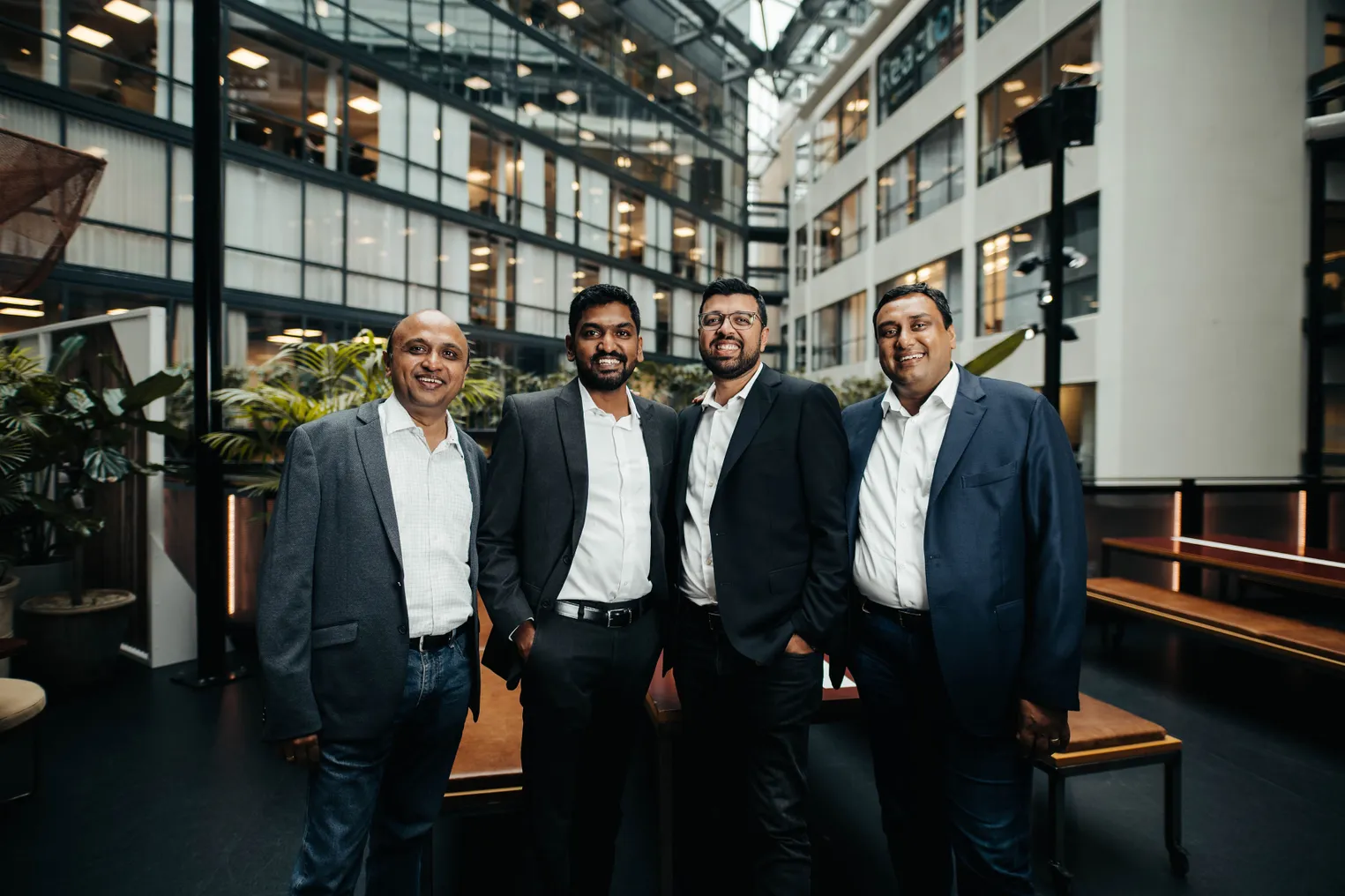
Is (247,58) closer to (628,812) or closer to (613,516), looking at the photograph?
(613,516)

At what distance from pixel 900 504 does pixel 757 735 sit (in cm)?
88

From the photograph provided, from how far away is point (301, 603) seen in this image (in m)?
1.80

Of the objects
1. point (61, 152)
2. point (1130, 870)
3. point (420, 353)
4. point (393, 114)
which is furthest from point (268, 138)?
point (1130, 870)

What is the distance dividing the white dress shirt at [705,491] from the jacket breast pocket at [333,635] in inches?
41.2

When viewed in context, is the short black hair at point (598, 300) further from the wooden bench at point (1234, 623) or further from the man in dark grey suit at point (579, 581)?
the wooden bench at point (1234, 623)

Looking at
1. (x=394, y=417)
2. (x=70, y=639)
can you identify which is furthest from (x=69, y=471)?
(x=394, y=417)

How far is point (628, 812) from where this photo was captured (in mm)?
3246

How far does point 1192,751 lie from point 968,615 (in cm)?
306

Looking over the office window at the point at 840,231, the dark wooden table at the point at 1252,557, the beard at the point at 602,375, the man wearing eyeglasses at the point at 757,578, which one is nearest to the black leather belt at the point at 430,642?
the man wearing eyeglasses at the point at 757,578

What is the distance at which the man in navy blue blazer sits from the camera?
2.00 meters

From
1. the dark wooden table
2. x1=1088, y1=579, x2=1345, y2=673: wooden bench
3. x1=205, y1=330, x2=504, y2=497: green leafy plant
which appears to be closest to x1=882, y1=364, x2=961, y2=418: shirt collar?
x1=205, y1=330, x2=504, y2=497: green leafy plant

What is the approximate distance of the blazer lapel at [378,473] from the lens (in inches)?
74.4

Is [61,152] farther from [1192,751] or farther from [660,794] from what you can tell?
[1192,751]

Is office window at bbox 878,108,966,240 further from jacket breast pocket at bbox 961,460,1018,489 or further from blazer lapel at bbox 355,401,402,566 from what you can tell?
blazer lapel at bbox 355,401,402,566
